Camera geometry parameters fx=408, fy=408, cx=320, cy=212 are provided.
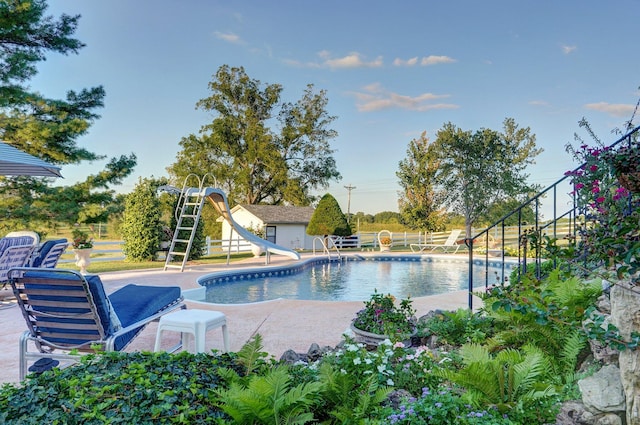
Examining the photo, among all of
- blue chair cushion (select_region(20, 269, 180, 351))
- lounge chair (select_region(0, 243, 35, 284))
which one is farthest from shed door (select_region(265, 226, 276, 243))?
blue chair cushion (select_region(20, 269, 180, 351))

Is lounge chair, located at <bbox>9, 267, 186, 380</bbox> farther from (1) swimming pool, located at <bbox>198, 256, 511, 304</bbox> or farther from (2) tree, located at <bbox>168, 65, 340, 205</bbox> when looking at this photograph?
(2) tree, located at <bbox>168, 65, 340, 205</bbox>

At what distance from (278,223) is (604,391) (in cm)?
2370

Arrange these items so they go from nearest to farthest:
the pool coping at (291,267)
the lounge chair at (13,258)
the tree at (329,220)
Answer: the lounge chair at (13,258)
the pool coping at (291,267)
the tree at (329,220)

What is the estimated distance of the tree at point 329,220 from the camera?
21.2m

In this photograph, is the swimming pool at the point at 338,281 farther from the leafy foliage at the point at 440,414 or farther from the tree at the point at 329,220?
the leafy foliage at the point at 440,414

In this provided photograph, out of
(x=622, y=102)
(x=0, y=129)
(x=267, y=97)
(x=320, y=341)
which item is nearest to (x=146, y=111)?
(x=0, y=129)

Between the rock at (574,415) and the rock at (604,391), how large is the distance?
0.16 feet

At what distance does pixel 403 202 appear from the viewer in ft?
93.6

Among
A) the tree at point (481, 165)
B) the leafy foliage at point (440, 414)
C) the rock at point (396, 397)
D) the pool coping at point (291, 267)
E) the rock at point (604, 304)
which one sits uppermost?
the tree at point (481, 165)

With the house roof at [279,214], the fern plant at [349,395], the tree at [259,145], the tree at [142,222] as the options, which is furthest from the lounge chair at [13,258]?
the tree at [259,145]

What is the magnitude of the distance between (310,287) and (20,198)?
10505 mm

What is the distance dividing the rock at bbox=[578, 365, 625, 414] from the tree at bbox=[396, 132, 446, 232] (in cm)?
2567

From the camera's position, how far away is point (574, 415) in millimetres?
2371

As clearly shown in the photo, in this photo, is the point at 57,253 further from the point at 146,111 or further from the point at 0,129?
the point at 146,111
